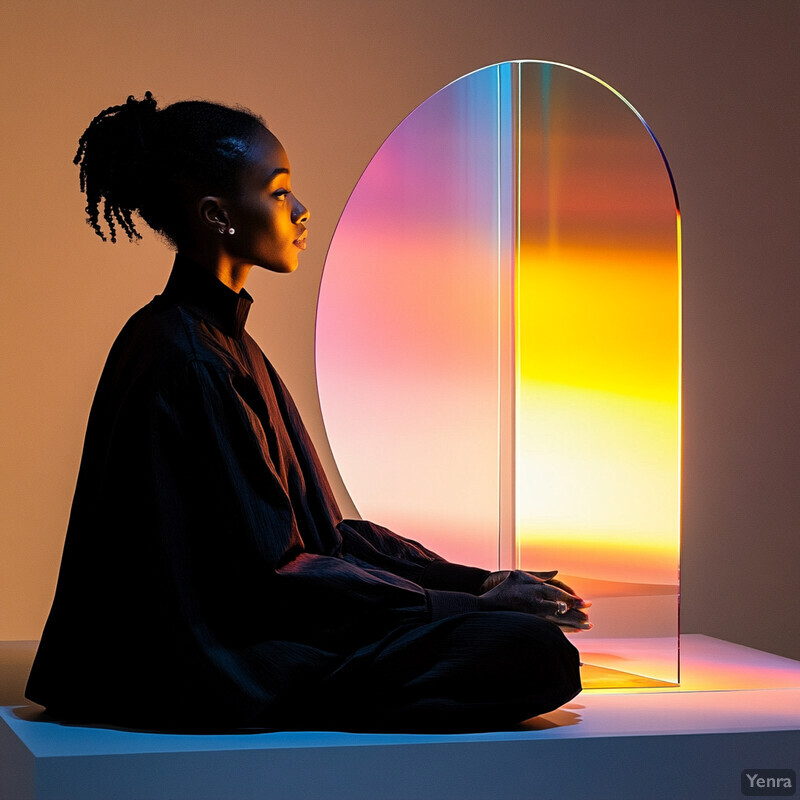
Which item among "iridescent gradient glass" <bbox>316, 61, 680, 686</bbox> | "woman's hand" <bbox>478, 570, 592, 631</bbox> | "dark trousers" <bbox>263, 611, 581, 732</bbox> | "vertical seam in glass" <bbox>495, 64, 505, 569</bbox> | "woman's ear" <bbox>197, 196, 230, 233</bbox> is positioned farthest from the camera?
"vertical seam in glass" <bbox>495, 64, 505, 569</bbox>

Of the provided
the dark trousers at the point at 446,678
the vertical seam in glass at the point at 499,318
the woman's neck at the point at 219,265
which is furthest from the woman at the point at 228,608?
the vertical seam in glass at the point at 499,318

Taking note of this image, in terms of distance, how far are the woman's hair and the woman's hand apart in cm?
76

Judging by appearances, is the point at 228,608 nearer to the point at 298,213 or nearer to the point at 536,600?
the point at 536,600

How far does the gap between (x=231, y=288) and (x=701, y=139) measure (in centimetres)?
230

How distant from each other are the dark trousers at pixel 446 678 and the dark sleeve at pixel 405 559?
0.32m

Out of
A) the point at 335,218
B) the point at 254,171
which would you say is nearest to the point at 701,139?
the point at 335,218

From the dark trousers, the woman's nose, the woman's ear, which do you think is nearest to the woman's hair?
the woman's ear

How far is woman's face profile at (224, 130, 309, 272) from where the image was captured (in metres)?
2.20

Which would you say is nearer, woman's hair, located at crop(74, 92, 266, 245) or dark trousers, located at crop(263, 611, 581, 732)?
dark trousers, located at crop(263, 611, 581, 732)

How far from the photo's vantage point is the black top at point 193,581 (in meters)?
1.98

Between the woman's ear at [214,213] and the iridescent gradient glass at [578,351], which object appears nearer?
the woman's ear at [214,213]

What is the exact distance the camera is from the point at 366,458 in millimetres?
3000

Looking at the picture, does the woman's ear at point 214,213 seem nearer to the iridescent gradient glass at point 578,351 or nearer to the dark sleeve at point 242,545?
the dark sleeve at point 242,545

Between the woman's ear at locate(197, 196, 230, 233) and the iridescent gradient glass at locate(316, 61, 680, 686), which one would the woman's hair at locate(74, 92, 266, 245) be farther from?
the iridescent gradient glass at locate(316, 61, 680, 686)
